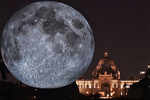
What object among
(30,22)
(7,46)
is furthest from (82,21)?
(7,46)

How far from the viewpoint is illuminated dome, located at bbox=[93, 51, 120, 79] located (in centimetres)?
16025

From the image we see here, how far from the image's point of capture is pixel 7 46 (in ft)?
38.4

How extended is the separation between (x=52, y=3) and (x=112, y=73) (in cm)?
15258

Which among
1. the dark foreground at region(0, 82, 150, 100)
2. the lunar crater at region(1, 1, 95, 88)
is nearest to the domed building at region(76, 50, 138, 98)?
the dark foreground at region(0, 82, 150, 100)

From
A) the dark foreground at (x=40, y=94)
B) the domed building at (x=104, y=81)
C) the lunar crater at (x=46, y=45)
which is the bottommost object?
the domed building at (x=104, y=81)

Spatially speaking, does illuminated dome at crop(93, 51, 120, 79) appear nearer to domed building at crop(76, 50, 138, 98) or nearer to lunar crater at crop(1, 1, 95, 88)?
domed building at crop(76, 50, 138, 98)

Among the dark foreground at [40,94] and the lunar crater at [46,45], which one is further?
the dark foreground at [40,94]

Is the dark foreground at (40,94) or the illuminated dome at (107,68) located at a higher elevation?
the dark foreground at (40,94)

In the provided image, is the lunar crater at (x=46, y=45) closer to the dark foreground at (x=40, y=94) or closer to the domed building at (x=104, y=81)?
the dark foreground at (x=40, y=94)

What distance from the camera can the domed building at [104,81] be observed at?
15188cm

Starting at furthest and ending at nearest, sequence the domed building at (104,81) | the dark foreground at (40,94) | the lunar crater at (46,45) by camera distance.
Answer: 1. the domed building at (104,81)
2. the dark foreground at (40,94)
3. the lunar crater at (46,45)

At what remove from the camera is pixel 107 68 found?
161 meters

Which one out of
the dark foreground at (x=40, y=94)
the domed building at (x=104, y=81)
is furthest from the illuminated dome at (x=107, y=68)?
the dark foreground at (x=40, y=94)

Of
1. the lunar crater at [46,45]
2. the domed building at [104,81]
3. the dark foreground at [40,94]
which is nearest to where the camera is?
the lunar crater at [46,45]
